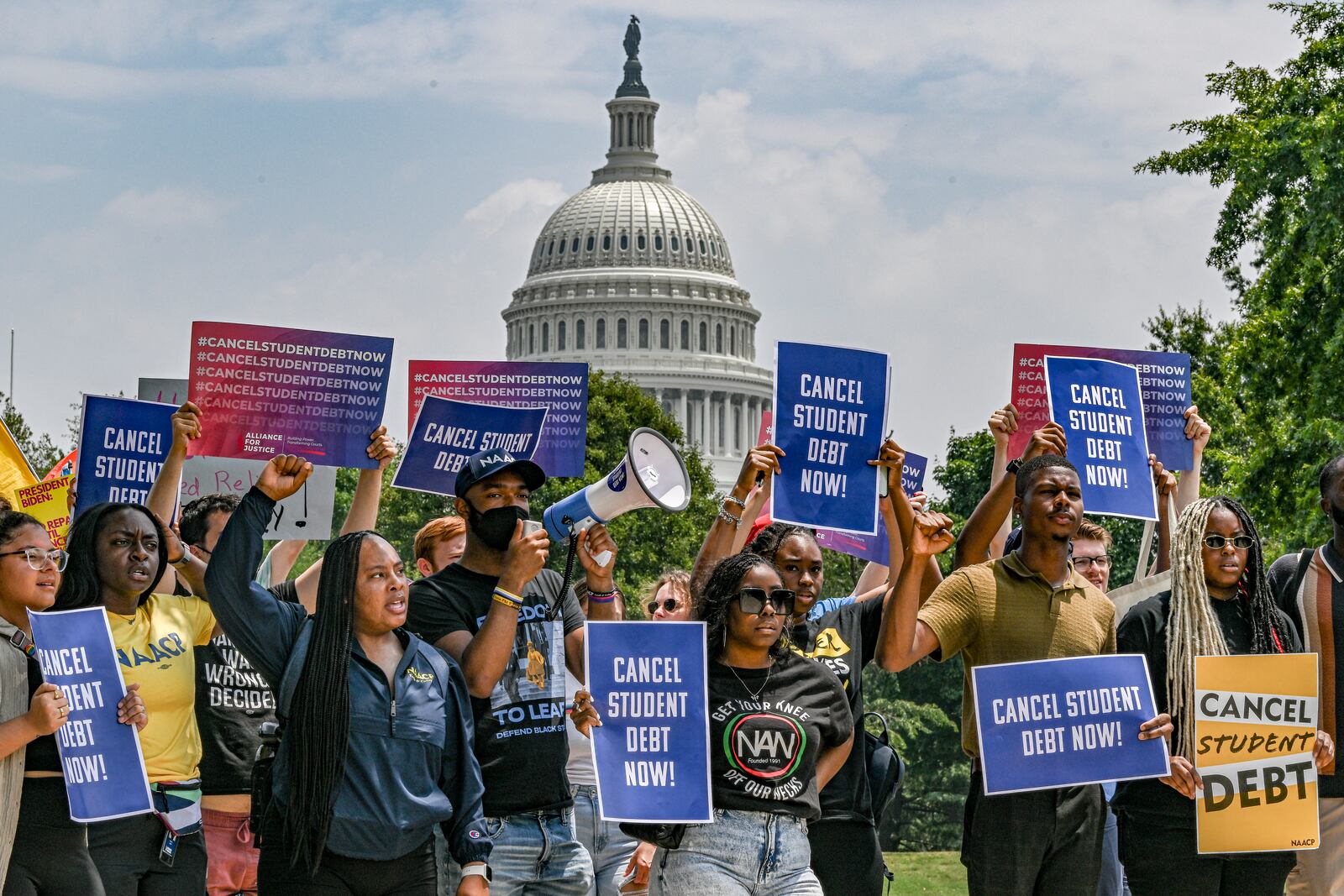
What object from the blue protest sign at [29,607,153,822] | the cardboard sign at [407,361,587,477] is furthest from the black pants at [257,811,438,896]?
the cardboard sign at [407,361,587,477]

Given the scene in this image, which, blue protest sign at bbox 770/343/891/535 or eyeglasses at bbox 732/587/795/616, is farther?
blue protest sign at bbox 770/343/891/535

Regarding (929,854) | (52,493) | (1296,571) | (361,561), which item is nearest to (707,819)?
(361,561)

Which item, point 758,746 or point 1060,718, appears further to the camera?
point 1060,718

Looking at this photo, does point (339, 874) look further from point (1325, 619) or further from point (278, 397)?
point (1325, 619)

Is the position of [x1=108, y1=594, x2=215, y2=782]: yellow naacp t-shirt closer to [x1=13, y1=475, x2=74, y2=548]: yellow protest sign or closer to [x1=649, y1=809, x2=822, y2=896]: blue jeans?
[x1=649, y1=809, x2=822, y2=896]: blue jeans

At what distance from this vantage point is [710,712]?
6.48 metres

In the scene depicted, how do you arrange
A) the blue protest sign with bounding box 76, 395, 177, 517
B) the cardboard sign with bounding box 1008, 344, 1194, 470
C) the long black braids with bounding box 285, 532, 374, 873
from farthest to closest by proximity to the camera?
the cardboard sign with bounding box 1008, 344, 1194, 470 → the blue protest sign with bounding box 76, 395, 177, 517 → the long black braids with bounding box 285, 532, 374, 873

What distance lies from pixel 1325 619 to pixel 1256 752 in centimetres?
68

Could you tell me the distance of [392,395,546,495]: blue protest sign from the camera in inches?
351

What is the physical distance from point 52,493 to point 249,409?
242 cm

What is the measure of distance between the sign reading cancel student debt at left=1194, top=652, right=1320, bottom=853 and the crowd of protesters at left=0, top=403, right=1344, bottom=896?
82 millimetres

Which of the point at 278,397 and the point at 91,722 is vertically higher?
the point at 278,397

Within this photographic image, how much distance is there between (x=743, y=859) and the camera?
6234 millimetres

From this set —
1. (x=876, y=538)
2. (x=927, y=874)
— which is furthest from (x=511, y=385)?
(x=927, y=874)
